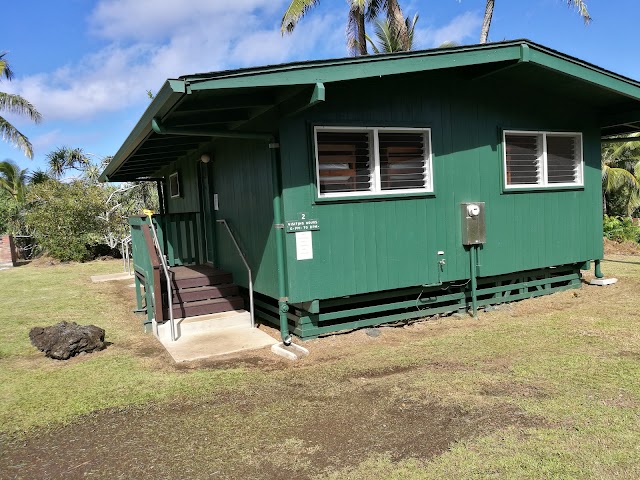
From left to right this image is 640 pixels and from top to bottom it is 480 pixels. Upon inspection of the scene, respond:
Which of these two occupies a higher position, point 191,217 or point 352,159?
point 352,159

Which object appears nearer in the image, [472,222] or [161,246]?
[472,222]

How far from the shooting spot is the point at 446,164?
616 centimetres

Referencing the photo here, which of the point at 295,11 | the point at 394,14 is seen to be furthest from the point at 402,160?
the point at 394,14

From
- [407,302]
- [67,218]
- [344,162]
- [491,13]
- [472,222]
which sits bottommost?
[407,302]

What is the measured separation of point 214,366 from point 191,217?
4247 mm

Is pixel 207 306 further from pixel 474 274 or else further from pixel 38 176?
pixel 38 176

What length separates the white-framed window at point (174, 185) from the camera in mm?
10172

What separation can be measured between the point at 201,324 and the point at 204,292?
68cm

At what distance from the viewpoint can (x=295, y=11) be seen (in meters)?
16.8

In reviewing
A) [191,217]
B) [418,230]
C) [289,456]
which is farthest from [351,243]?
[191,217]

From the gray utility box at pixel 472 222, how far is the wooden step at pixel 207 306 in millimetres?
3087

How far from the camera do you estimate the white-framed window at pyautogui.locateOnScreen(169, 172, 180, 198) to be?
1017 cm

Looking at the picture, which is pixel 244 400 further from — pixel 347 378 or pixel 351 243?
pixel 351 243

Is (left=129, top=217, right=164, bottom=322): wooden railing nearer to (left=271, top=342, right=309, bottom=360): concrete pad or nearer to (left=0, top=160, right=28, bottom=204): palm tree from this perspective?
(left=271, top=342, right=309, bottom=360): concrete pad
